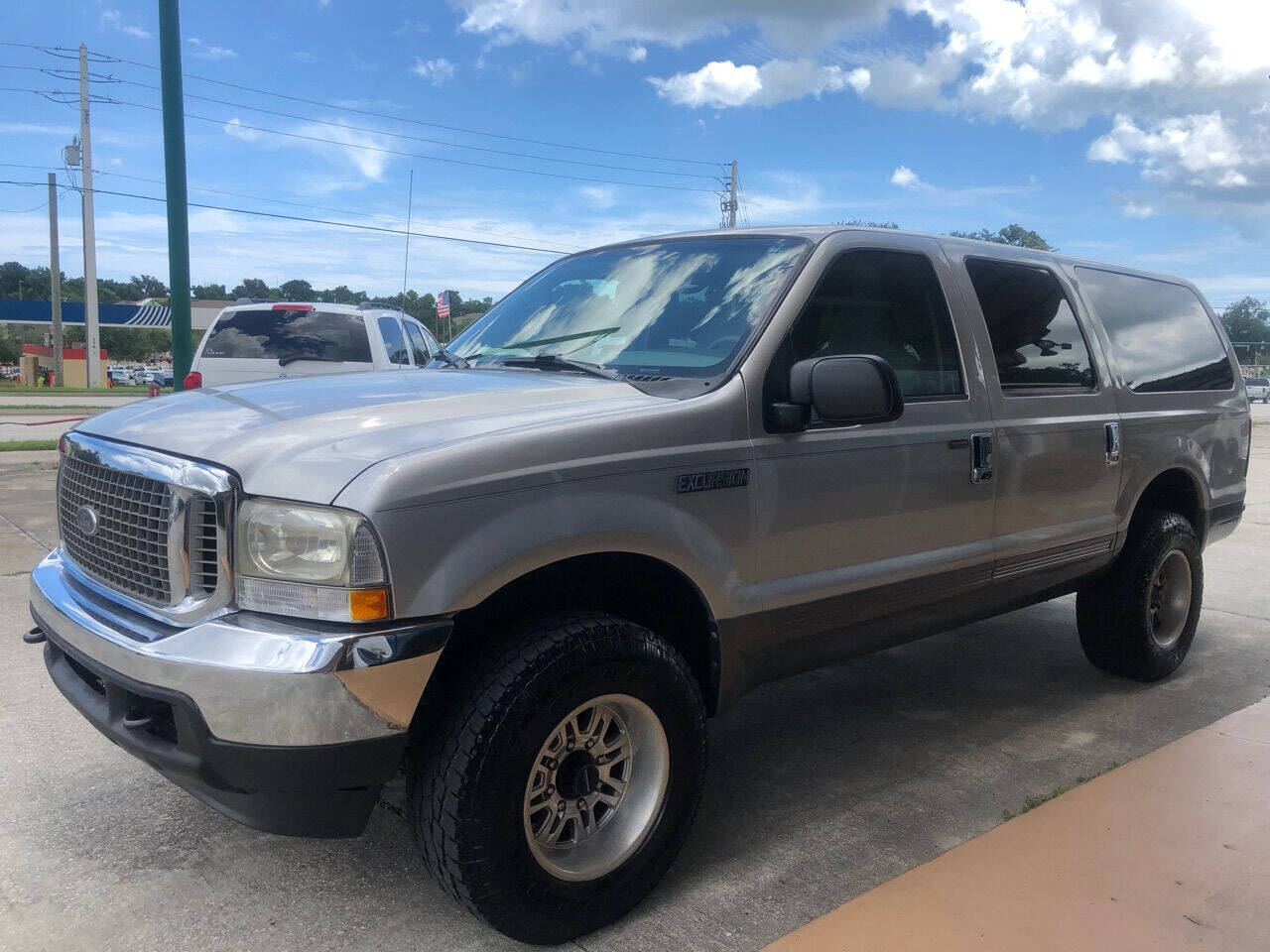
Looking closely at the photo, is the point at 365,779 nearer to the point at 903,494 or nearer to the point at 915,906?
the point at 915,906

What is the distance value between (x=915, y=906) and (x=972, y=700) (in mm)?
2057

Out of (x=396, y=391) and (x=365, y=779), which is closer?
(x=365, y=779)

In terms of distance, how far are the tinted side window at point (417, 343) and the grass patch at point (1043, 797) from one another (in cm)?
775

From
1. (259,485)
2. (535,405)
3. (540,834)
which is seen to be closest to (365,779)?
(540,834)

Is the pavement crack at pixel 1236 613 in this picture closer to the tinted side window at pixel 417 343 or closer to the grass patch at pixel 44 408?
the tinted side window at pixel 417 343

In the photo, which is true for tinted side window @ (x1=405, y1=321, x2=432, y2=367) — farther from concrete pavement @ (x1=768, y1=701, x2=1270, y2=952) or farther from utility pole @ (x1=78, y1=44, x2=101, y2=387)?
utility pole @ (x1=78, y1=44, x2=101, y2=387)

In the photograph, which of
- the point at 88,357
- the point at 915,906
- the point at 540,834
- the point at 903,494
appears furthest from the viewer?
the point at 88,357

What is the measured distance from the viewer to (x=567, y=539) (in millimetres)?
2547

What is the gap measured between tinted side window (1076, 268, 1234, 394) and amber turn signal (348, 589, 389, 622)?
11.9 feet

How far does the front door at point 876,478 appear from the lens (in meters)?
3.11

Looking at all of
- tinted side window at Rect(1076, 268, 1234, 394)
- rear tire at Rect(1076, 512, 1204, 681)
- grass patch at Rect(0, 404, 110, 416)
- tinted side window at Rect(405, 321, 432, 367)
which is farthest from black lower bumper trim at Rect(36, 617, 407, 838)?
grass patch at Rect(0, 404, 110, 416)

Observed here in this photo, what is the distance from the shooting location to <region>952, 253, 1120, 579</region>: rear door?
12.8ft

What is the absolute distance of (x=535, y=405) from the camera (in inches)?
110

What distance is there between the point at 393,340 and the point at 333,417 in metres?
7.38
